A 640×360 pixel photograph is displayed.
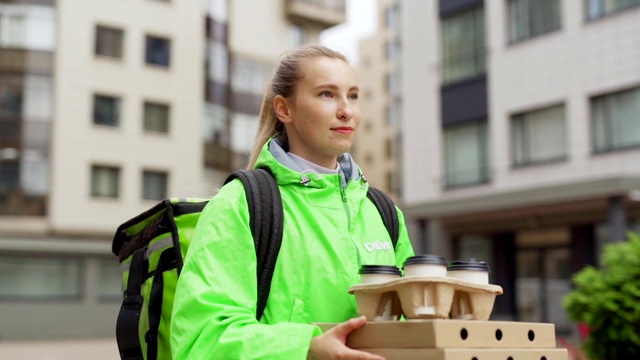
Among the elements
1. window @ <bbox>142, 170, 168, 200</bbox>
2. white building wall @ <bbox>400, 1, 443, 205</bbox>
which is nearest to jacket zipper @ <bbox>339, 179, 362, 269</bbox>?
white building wall @ <bbox>400, 1, 443, 205</bbox>

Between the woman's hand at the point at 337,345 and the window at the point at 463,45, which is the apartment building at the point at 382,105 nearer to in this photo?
the window at the point at 463,45

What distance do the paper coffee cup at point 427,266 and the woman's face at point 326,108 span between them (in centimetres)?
54

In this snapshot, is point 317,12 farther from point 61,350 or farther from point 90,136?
point 61,350

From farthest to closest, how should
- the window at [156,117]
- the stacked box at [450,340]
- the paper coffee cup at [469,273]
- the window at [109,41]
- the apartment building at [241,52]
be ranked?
the apartment building at [241,52] < the window at [156,117] < the window at [109,41] < the paper coffee cup at [469,273] < the stacked box at [450,340]

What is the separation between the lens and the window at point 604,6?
840 inches

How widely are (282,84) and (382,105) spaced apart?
67.5m

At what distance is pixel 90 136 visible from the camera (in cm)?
3553

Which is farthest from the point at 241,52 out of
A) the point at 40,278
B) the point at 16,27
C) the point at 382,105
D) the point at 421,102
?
the point at 382,105

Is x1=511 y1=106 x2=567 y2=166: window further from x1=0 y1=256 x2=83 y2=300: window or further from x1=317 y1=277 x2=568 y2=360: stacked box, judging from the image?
x1=317 y1=277 x2=568 y2=360: stacked box

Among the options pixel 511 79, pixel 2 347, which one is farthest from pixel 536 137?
pixel 2 347

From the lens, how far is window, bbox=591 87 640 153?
69.0ft

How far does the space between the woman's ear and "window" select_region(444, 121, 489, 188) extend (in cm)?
2193

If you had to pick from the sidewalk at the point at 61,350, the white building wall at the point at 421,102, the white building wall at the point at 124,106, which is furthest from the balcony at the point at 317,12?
the sidewalk at the point at 61,350

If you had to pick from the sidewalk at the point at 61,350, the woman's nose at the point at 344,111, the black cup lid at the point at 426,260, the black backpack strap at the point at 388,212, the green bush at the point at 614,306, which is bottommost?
the sidewalk at the point at 61,350
